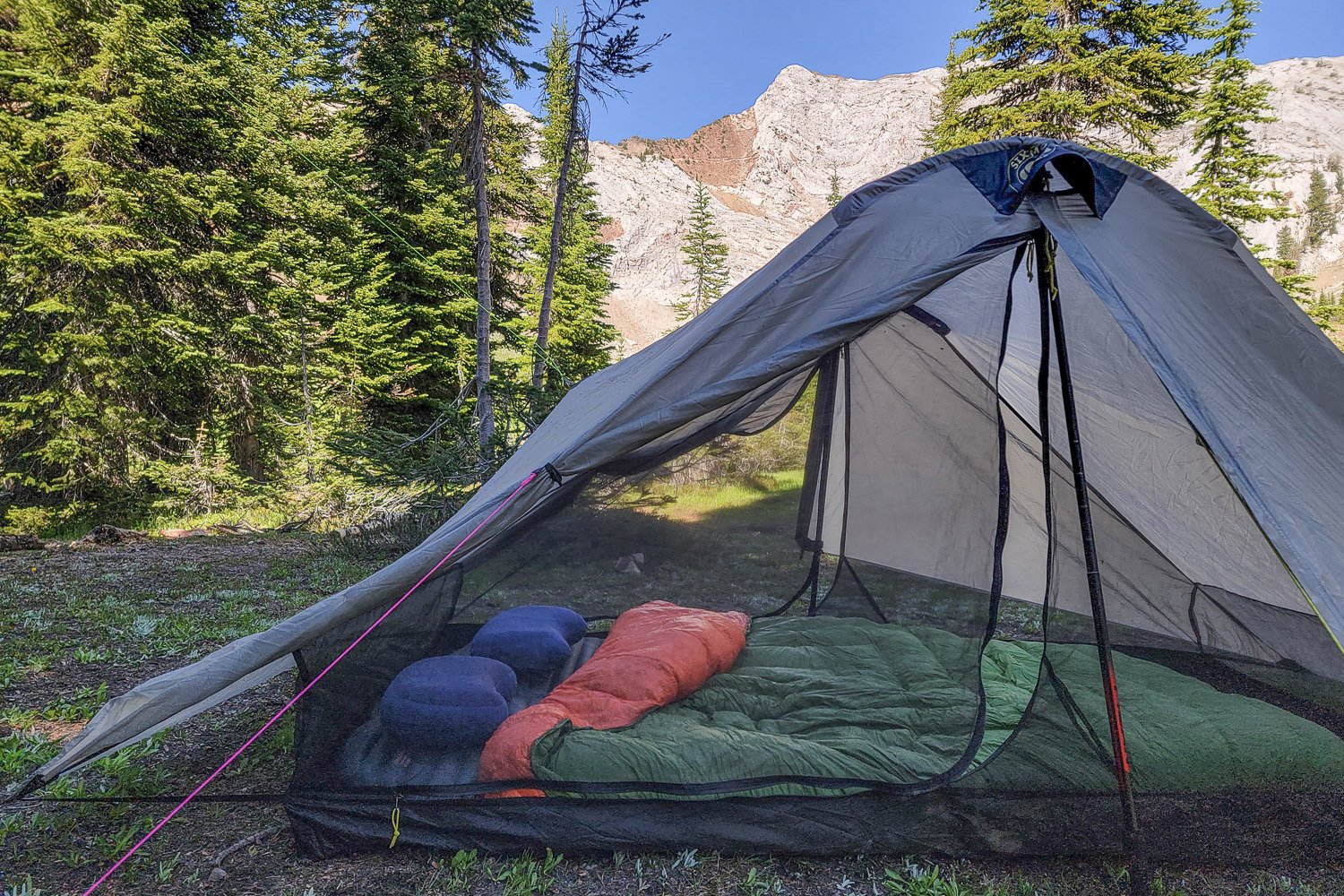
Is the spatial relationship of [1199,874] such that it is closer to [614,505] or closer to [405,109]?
[614,505]

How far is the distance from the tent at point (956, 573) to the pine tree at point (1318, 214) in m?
65.1

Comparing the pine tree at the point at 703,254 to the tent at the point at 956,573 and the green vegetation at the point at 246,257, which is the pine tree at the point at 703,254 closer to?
the green vegetation at the point at 246,257

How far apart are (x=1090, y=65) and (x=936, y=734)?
1125 centimetres

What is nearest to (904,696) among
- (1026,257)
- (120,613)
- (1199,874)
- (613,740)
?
(1199,874)

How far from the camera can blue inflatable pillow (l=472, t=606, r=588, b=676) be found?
2424 mm

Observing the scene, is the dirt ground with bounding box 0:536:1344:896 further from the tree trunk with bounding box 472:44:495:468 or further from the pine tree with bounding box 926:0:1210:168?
the pine tree with bounding box 926:0:1210:168

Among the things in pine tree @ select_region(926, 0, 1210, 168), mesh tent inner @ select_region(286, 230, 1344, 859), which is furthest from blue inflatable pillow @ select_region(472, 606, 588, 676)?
pine tree @ select_region(926, 0, 1210, 168)

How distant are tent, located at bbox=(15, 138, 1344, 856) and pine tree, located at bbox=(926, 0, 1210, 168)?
31.6ft

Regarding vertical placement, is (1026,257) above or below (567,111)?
below

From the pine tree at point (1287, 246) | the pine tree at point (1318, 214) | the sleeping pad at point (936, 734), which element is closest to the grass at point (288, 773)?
the sleeping pad at point (936, 734)

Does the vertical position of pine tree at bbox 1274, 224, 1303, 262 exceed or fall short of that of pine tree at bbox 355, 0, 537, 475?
Answer: it exceeds it

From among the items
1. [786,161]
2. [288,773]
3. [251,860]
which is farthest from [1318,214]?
[251,860]

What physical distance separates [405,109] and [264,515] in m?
6.96

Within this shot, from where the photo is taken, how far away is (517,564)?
2309mm
